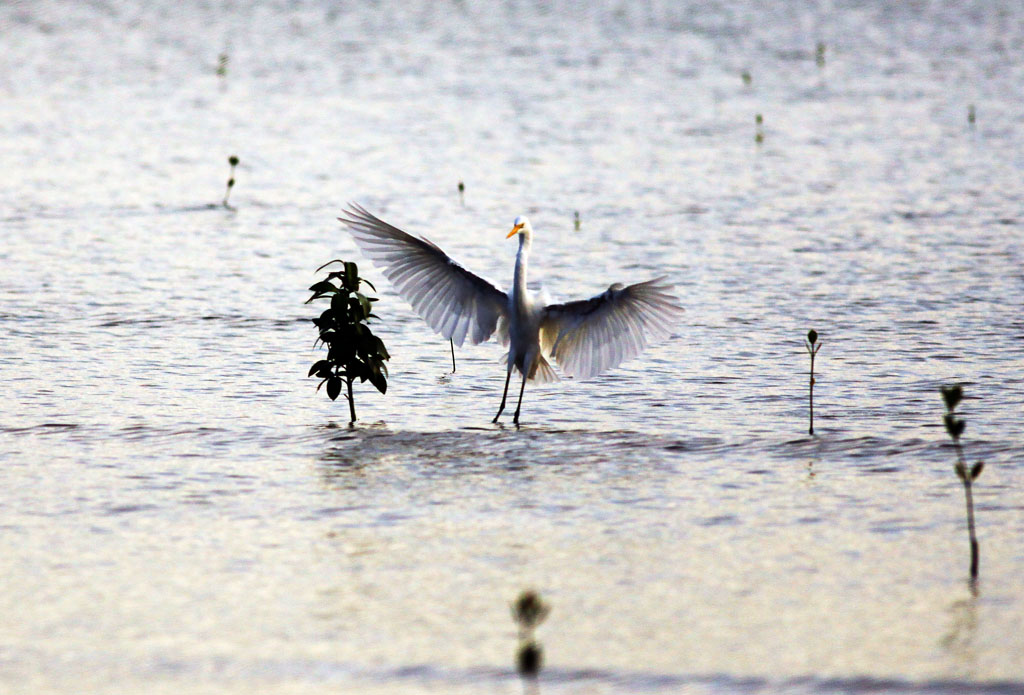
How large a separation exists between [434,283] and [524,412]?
37.8 inches

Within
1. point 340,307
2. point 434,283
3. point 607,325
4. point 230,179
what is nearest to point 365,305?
point 340,307

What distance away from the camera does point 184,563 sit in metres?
5.94

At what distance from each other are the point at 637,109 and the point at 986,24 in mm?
13391

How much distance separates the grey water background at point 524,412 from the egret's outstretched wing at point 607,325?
35 cm

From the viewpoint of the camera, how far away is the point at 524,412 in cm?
862

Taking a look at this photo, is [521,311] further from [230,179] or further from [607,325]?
[230,179]

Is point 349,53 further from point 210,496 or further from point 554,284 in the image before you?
point 210,496

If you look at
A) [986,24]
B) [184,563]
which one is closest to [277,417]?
[184,563]

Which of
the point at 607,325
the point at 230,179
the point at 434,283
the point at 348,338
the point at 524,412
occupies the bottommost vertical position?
the point at 524,412

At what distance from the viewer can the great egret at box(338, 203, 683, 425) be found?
8211 millimetres

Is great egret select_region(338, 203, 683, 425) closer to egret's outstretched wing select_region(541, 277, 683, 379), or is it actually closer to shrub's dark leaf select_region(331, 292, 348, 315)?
egret's outstretched wing select_region(541, 277, 683, 379)

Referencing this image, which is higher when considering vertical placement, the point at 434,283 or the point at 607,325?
the point at 434,283

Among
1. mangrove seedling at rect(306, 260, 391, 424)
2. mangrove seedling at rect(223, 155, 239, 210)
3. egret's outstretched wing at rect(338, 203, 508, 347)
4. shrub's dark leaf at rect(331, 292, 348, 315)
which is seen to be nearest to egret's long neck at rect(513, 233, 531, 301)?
egret's outstretched wing at rect(338, 203, 508, 347)

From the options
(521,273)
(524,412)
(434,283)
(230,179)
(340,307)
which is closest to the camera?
(340,307)
